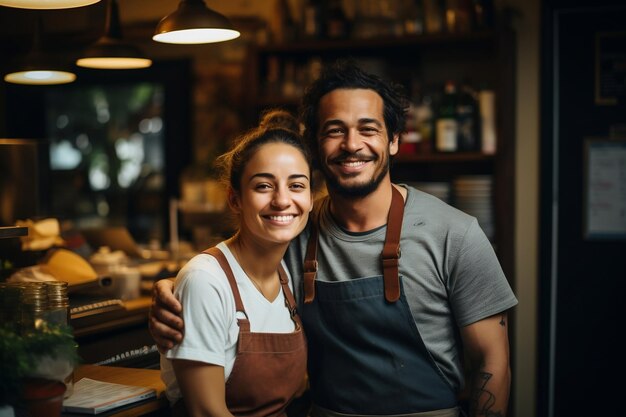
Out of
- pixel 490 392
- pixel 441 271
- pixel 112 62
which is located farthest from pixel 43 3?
pixel 490 392

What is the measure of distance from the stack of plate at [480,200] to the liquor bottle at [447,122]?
0.71 feet

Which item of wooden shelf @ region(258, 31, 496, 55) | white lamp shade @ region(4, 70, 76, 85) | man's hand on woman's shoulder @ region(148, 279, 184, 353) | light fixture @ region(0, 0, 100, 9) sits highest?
wooden shelf @ region(258, 31, 496, 55)

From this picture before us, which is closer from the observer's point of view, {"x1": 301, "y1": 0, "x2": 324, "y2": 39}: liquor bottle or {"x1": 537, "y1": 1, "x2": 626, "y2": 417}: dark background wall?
{"x1": 537, "y1": 1, "x2": 626, "y2": 417}: dark background wall

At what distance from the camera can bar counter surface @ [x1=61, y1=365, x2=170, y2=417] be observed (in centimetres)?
208

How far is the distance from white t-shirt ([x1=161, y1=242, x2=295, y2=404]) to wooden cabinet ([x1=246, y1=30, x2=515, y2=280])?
6.79 ft

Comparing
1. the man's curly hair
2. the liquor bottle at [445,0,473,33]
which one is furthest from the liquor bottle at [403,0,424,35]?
the man's curly hair

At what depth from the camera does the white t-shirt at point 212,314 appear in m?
1.96

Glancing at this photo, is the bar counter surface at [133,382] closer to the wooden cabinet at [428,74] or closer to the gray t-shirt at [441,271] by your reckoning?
the gray t-shirt at [441,271]

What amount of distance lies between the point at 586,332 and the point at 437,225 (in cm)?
209

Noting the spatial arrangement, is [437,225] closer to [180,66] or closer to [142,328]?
[142,328]

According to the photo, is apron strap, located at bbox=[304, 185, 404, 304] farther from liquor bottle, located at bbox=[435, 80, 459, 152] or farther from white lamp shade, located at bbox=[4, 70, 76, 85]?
liquor bottle, located at bbox=[435, 80, 459, 152]

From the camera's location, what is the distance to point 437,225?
2.29 m

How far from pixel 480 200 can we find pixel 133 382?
2.22 meters

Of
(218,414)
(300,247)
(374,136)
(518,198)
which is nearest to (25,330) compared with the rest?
(218,414)
